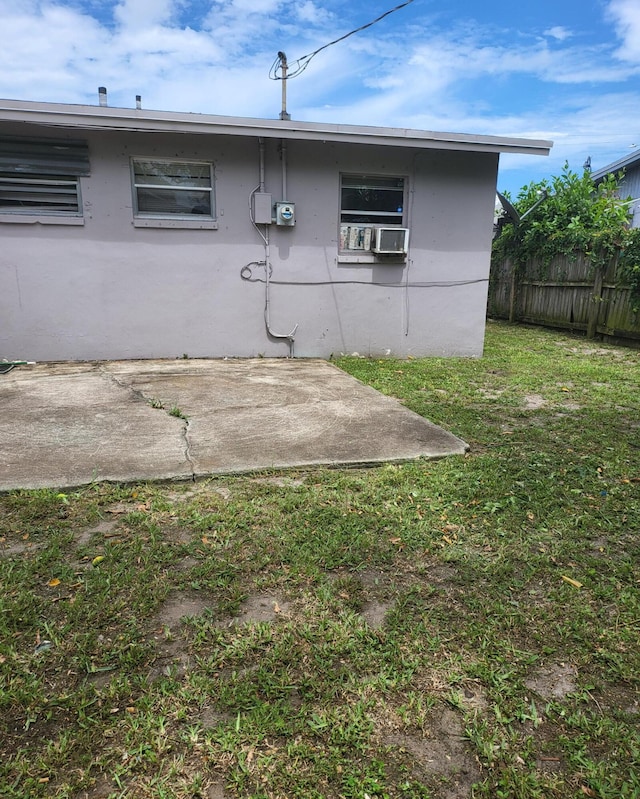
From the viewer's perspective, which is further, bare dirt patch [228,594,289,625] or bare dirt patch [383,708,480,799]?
bare dirt patch [228,594,289,625]

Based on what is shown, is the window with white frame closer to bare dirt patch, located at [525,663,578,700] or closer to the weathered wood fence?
bare dirt patch, located at [525,663,578,700]

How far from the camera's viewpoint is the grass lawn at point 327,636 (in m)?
1.39

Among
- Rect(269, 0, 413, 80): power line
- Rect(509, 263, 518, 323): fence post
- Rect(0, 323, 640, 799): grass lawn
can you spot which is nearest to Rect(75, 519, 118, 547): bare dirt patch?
Rect(0, 323, 640, 799): grass lawn

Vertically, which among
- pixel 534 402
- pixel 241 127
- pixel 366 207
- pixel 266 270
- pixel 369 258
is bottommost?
pixel 534 402

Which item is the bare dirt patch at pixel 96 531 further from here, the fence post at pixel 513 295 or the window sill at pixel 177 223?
the fence post at pixel 513 295

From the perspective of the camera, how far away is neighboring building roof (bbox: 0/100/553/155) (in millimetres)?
5863

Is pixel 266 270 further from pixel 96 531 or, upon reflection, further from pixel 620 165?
pixel 620 165

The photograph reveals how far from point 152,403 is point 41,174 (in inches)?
150

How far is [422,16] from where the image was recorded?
25.9ft

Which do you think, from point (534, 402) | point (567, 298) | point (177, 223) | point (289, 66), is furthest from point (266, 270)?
point (567, 298)

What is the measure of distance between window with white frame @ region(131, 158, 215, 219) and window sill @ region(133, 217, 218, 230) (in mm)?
70

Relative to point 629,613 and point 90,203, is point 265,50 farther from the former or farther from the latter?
point 629,613

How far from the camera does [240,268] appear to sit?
7027 mm

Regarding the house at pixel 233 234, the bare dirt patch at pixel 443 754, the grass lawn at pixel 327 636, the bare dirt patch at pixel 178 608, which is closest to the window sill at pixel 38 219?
the house at pixel 233 234
